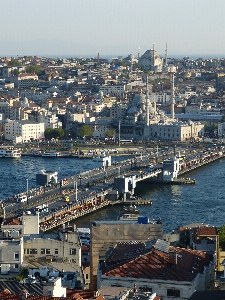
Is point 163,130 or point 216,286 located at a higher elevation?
point 216,286

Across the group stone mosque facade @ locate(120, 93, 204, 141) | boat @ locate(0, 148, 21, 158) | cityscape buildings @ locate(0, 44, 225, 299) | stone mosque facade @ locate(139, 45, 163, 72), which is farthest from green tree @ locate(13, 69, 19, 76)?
boat @ locate(0, 148, 21, 158)

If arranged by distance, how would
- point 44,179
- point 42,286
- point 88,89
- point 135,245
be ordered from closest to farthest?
point 42,286 < point 135,245 < point 44,179 < point 88,89

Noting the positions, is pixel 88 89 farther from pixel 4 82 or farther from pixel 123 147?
pixel 123 147

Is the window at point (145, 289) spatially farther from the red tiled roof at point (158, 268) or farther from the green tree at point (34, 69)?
the green tree at point (34, 69)

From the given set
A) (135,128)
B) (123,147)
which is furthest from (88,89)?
(123,147)

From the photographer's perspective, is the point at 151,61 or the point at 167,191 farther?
the point at 151,61

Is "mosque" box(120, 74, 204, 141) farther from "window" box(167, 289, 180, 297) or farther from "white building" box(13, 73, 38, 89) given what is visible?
"window" box(167, 289, 180, 297)

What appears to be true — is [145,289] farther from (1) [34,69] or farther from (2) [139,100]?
(1) [34,69]

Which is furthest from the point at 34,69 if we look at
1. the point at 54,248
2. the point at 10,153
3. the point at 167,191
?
the point at 54,248
